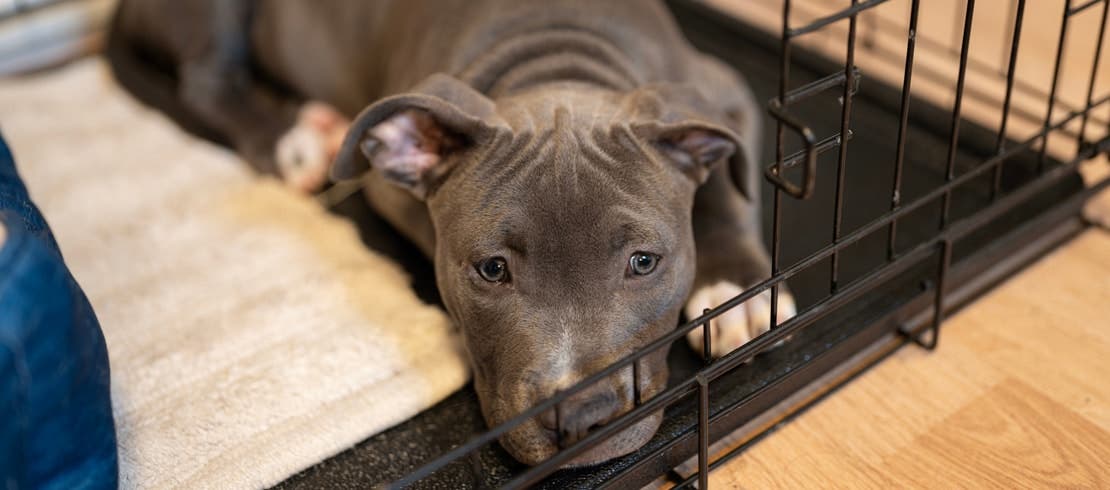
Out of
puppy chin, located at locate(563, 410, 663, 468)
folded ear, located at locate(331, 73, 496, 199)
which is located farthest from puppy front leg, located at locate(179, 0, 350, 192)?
puppy chin, located at locate(563, 410, 663, 468)

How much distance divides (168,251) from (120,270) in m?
0.12

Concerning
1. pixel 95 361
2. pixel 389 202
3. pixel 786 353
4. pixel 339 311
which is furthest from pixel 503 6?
pixel 95 361

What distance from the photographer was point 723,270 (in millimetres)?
2260

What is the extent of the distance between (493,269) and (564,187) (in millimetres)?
183

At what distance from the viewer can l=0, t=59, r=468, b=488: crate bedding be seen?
6.72ft

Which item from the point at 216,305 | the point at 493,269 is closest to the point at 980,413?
the point at 493,269

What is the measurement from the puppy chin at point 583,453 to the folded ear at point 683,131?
456 millimetres

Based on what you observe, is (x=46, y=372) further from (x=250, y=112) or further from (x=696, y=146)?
(x=250, y=112)

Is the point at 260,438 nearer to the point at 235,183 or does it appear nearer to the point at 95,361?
the point at 95,361

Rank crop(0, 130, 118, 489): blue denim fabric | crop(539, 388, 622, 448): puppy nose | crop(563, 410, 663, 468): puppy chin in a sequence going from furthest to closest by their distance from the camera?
crop(563, 410, 663, 468): puppy chin < crop(539, 388, 622, 448): puppy nose < crop(0, 130, 118, 489): blue denim fabric

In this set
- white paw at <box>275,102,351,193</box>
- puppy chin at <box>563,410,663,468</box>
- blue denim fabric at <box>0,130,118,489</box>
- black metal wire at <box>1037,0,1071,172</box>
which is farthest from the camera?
white paw at <box>275,102,351,193</box>

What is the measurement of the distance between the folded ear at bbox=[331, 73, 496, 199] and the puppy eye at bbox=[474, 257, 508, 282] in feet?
0.72

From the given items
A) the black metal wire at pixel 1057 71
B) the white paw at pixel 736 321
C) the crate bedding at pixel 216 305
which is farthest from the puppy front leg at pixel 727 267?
Result: the black metal wire at pixel 1057 71

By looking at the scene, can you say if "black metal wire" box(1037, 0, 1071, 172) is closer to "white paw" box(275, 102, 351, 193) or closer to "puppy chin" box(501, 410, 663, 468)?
"puppy chin" box(501, 410, 663, 468)
